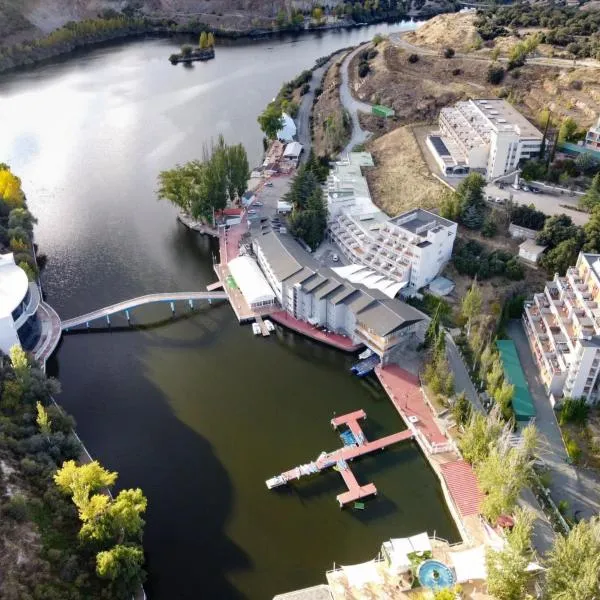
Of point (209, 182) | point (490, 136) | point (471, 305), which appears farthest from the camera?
point (490, 136)

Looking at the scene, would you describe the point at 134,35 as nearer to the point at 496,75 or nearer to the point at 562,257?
the point at 496,75

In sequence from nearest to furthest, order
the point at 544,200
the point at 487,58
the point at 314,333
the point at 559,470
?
the point at 559,470 → the point at 314,333 → the point at 544,200 → the point at 487,58

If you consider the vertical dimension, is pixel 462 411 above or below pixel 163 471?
above

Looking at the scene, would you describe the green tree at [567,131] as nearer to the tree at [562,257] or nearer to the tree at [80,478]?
the tree at [562,257]

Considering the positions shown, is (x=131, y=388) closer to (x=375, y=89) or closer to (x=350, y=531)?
(x=350, y=531)

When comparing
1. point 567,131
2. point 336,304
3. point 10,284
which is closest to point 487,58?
point 567,131

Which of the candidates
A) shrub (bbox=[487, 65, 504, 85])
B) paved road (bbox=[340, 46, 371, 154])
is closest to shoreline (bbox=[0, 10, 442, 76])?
paved road (bbox=[340, 46, 371, 154])

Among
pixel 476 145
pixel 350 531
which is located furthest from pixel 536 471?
pixel 476 145

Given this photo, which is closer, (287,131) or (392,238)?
(392,238)
